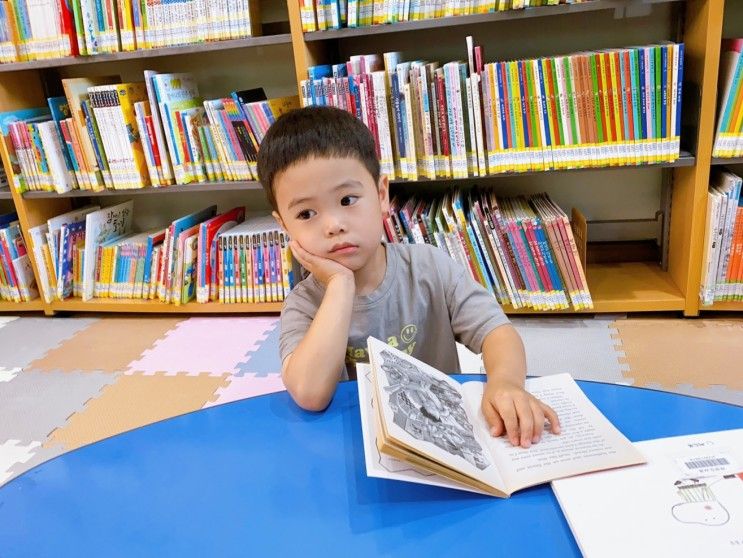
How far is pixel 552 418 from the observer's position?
2.20ft

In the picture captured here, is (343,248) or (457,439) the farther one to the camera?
(343,248)

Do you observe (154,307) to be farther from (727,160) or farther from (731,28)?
(731,28)

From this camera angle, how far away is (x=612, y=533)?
0.50 m

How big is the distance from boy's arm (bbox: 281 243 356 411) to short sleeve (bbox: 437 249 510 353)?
0.20 m

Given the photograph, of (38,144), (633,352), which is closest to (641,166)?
(633,352)

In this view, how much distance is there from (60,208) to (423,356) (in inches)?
82.1

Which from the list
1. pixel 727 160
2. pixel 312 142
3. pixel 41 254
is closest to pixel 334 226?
pixel 312 142

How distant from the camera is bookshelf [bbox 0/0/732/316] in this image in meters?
1.75

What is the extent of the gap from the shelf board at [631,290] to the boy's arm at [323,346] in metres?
1.23

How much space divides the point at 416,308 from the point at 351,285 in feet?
0.57

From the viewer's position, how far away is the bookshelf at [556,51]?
1749 mm

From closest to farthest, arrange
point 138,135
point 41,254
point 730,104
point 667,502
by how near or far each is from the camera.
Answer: point 667,502 < point 730,104 < point 138,135 < point 41,254

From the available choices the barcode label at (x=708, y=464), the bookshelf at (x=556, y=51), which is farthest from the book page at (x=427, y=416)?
the bookshelf at (x=556, y=51)

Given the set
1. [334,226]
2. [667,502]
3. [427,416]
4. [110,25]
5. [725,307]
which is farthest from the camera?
[110,25]
